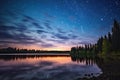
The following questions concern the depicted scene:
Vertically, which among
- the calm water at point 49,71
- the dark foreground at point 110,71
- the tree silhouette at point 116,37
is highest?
the tree silhouette at point 116,37

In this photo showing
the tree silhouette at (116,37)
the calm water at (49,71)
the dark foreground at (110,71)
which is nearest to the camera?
the dark foreground at (110,71)

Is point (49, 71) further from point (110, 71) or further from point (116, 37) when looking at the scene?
point (116, 37)

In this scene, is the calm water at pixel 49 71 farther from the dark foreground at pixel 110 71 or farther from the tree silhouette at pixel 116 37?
the tree silhouette at pixel 116 37

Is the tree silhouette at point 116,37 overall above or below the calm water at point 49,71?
above

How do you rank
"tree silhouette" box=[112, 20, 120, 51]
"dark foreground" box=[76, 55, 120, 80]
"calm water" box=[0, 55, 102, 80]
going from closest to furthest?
1. "dark foreground" box=[76, 55, 120, 80]
2. "calm water" box=[0, 55, 102, 80]
3. "tree silhouette" box=[112, 20, 120, 51]

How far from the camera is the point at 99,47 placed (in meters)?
130

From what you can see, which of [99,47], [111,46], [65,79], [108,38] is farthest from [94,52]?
[65,79]

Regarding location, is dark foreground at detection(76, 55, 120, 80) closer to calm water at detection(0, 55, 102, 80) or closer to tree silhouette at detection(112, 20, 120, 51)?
calm water at detection(0, 55, 102, 80)

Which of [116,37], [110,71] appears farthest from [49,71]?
[116,37]

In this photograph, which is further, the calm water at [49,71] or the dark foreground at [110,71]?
the calm water at [49,71]

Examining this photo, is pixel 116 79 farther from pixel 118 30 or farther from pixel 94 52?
pixel 94 52

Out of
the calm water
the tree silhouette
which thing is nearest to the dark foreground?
the calm water

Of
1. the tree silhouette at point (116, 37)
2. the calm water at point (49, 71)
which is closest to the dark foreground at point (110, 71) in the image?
the calm water at point (49, 71)

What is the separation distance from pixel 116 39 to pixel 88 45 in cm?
9005
